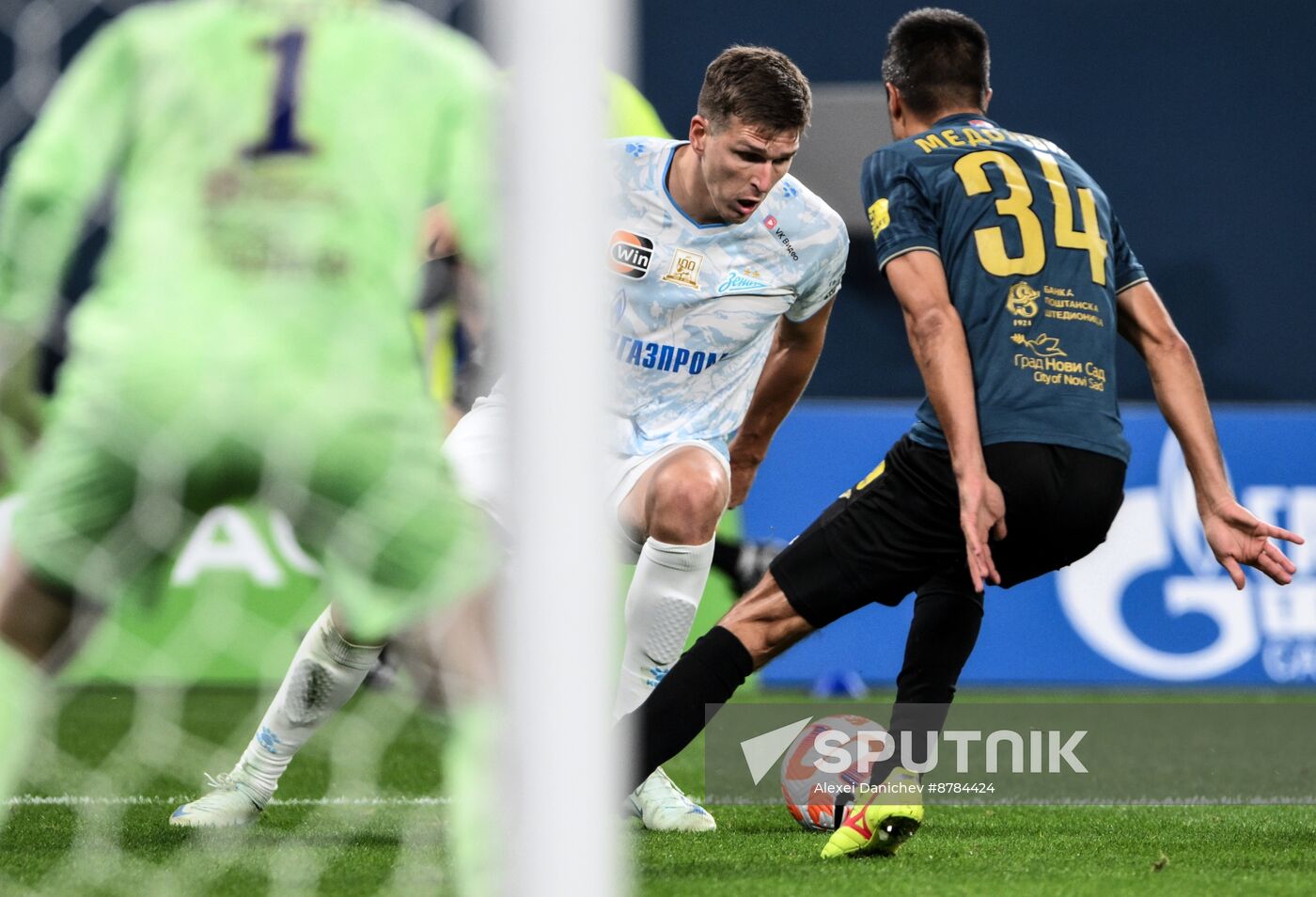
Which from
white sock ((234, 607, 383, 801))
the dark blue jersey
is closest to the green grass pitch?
white sock ((234, 607, 383, 801))

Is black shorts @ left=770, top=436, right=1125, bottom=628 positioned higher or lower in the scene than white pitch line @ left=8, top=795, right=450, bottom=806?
higher

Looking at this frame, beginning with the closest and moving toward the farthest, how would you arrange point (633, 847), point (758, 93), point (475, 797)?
point (475, 797)
point (633, 847)
point (758, 93)

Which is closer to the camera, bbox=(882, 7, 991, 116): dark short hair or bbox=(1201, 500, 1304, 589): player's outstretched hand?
bbox=(1201, 500, 1304, 589): player's outstretched hand

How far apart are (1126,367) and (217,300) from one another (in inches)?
316

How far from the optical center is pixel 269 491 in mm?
2123

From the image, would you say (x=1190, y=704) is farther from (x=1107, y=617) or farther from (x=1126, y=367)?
(x=1126, y=367)

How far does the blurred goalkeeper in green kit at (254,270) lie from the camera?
6.68 ft

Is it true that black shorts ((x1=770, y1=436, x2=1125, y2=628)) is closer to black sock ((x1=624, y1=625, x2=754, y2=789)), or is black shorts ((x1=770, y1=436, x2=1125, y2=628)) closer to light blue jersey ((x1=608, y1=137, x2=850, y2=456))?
black sock ((x1=624, y1=625, x2=754, y2=789))

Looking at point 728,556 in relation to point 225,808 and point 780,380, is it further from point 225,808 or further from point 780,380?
point 225,808

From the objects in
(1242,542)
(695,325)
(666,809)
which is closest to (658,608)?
(666,809)

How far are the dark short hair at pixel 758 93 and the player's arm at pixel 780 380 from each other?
0.61m

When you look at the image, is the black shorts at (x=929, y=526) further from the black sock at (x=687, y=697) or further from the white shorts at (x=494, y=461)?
the white shorts at (x=494, y=461)

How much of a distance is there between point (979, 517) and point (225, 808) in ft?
5.42

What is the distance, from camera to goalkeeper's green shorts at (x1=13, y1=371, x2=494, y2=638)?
2.05 m
